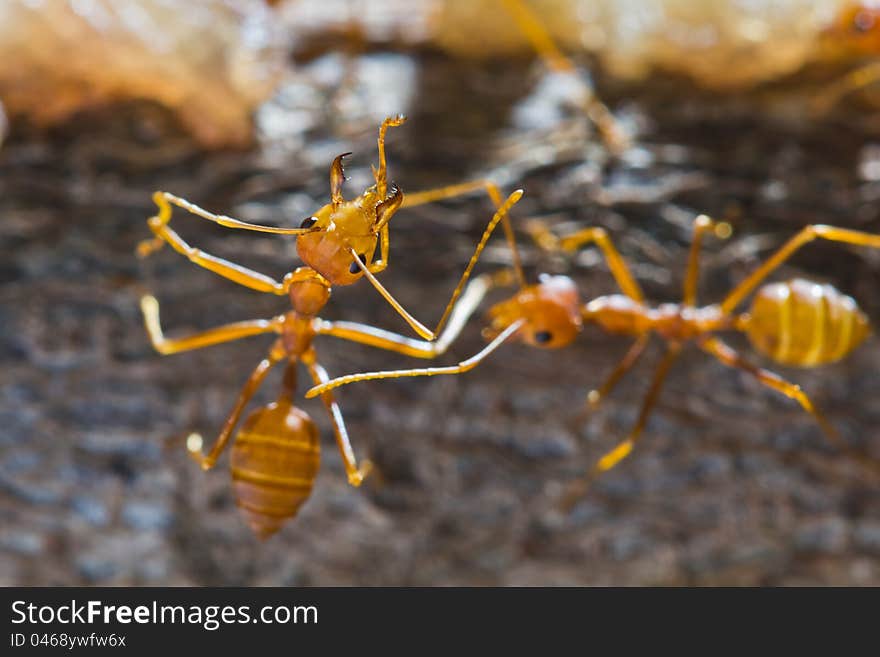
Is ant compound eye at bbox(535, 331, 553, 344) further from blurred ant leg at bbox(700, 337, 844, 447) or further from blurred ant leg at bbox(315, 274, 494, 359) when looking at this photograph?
blurred ant leg at bbox(700, 337, 844, 447)

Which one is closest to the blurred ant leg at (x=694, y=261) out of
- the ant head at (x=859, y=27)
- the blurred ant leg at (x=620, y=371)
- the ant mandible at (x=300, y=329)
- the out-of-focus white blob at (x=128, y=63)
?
the blurred ant leg at (x=620, y=371)

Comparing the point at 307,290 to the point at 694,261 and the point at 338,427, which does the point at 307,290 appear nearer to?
the point at 338,427

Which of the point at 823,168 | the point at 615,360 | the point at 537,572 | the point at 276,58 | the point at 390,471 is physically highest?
the point at 276,58

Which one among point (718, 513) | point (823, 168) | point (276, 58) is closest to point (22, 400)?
point (276, 58)

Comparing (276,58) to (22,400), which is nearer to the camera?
(22,400)

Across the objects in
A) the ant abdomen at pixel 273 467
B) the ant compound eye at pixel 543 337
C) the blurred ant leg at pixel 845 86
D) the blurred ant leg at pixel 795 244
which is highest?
the blurred ant leg at pixel 845 86

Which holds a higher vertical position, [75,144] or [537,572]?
[75,144]

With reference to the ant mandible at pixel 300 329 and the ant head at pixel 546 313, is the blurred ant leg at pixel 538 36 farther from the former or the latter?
the ant head at pixel 546 313

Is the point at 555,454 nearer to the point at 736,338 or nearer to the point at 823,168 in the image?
the point at 736,338
